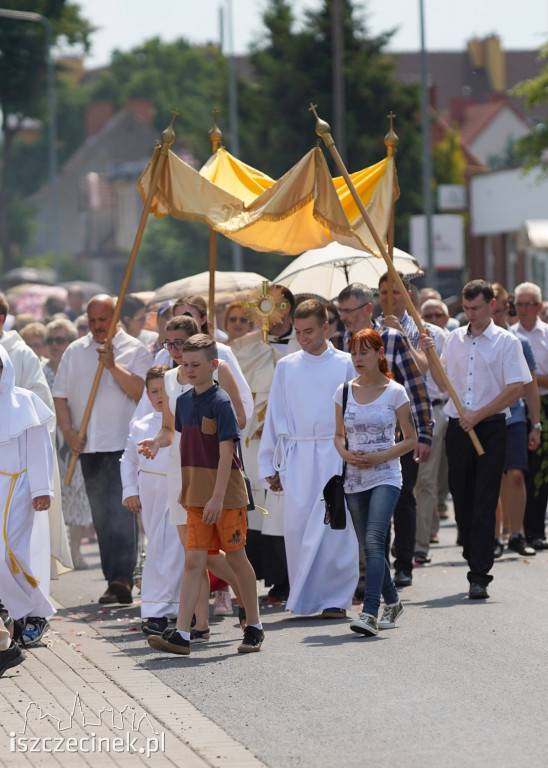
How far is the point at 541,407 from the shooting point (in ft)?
45.3

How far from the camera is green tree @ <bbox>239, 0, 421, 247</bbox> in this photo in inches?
1873

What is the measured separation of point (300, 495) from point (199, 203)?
2.40 m

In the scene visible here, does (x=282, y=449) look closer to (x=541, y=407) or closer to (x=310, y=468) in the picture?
(x=310, y=468)

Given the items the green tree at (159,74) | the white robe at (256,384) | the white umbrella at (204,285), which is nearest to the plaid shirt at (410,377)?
the white robe at (256,384)

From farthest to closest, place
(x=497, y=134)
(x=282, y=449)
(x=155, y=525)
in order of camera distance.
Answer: (x=497, y=134)
(x=282, y=449)
(x=155, y=525)

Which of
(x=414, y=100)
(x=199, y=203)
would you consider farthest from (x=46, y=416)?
(x=414, y=100)

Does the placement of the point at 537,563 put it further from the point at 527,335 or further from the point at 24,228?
the point at 24,228

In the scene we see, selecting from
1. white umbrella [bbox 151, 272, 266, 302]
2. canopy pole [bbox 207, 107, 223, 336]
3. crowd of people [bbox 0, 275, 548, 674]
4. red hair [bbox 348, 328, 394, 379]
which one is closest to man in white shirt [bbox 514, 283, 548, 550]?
crowd of people [bbox 0, 275, 548, 674]

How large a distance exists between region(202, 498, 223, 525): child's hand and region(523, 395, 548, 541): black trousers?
521cm

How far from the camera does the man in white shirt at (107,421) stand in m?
11.3

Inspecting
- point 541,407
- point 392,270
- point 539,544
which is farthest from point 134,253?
point 539,544

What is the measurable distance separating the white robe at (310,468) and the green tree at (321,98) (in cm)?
3705

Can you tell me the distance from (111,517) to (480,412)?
2626 mm

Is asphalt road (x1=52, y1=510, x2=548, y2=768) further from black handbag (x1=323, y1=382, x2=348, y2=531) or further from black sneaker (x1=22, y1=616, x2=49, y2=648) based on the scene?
black handbag (x1=323, y1=382, x2=348, y2=531)
